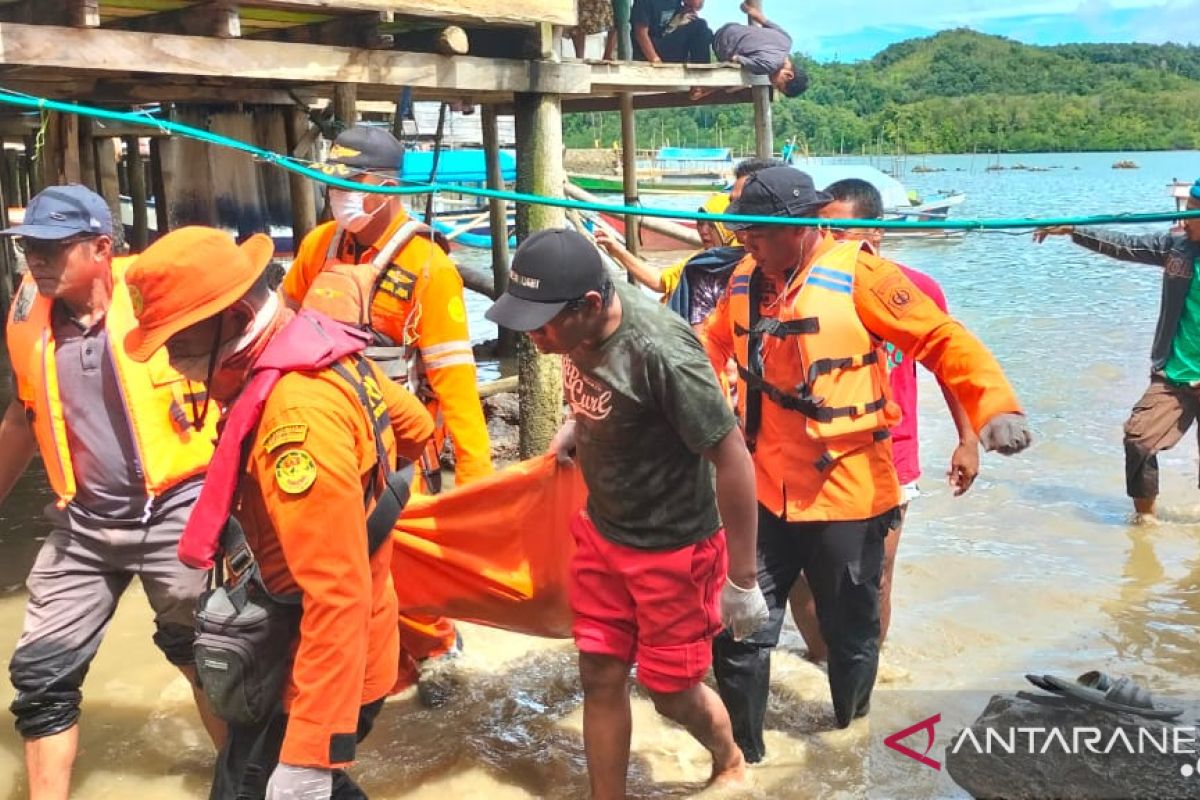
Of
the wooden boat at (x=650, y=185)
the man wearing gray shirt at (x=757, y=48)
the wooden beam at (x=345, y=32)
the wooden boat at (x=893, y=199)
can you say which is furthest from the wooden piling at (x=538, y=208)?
the wooden boat at (x=893, y=199)

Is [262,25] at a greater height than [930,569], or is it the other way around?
[262,25]

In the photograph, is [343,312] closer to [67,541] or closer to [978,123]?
[67,541]

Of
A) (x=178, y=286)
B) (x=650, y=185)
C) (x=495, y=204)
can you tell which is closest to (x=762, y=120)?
(x=495, y=204)

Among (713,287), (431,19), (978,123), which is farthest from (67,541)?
(978,123)

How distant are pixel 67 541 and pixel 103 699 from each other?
1.56m

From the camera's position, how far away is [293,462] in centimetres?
245

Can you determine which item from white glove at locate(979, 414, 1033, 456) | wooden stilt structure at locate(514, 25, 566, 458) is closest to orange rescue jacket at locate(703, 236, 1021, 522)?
white glove at locate(979, 414, 1033, 456)

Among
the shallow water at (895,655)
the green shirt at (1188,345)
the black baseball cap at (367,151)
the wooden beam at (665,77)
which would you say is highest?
the wooden beam at (665,77)

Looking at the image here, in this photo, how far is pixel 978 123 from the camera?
103625 millimetres

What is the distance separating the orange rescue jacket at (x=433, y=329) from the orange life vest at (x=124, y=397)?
3.02 ft

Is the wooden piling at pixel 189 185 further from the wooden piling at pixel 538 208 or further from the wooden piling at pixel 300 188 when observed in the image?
the wooden piling at pixel 538 208

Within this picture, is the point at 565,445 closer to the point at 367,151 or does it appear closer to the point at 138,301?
the point at 367,151

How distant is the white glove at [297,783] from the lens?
8.23ft

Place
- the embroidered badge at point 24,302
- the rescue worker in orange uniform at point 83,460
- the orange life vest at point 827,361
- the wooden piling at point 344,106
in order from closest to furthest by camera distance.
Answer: the rescue worker in orange uniform at point 83,460 → the embroidered badge at point 24,302 → the orange life vest at point 827,361 → the wooden piling at point 344,106
